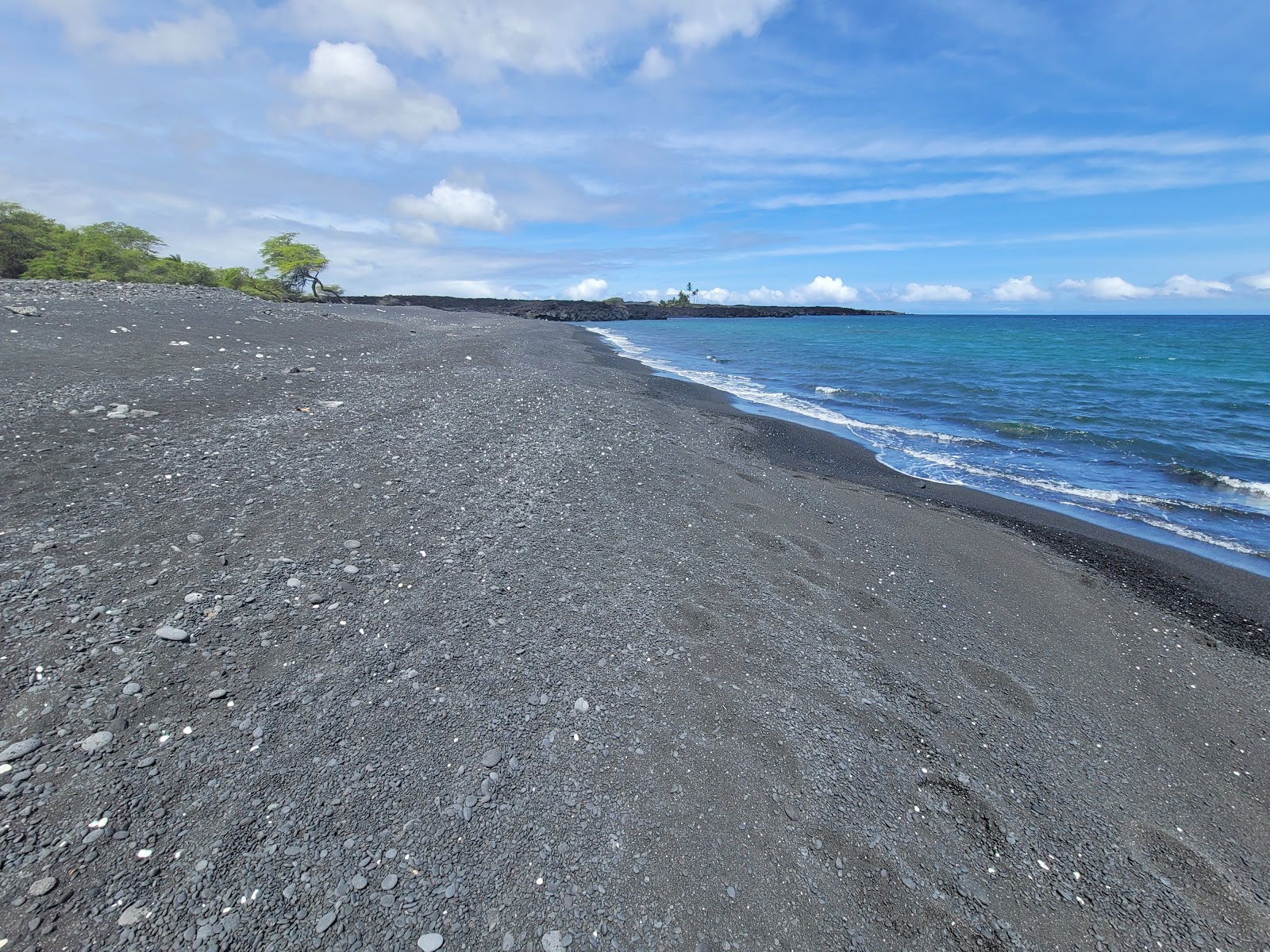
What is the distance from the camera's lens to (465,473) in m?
7.90

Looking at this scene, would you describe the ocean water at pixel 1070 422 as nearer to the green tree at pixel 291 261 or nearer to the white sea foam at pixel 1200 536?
the white sea foam at pixel 1200 536

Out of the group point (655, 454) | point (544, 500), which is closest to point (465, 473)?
point (544, 500)

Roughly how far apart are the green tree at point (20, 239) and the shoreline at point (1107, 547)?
35385mm

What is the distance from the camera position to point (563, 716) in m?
4.07

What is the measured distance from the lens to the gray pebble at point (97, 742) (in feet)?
10.5

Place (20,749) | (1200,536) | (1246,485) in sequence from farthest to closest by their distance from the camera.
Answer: (1246,485) < (1200,536) < (20,749)

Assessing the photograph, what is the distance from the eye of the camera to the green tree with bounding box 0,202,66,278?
985 inches

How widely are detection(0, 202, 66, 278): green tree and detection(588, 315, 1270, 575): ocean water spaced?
1193 inches

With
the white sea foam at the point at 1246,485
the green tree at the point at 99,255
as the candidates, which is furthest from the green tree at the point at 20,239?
the white sea foam at the point at 1246,485

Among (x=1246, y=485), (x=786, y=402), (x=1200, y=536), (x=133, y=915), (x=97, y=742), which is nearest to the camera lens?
(x=133, y=915)

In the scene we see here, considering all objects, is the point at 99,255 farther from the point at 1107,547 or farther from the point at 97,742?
the point at 1107,547

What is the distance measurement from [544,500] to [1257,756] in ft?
24.9

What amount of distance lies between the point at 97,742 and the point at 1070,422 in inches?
964

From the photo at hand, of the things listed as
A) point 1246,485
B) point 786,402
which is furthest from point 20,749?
point 786,402
